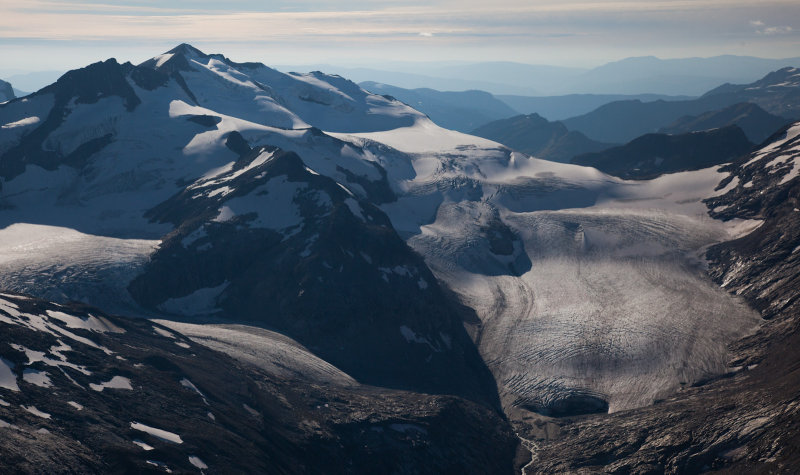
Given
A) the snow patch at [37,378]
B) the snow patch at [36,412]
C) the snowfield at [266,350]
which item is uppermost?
the snow patch at [37,378]

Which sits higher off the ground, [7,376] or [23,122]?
[23,122]

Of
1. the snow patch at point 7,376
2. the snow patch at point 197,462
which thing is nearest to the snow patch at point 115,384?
the snow patch at point 7,376

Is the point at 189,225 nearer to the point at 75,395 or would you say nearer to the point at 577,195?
the point at 75,395

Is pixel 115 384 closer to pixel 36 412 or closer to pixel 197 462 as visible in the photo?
pixel 36 412

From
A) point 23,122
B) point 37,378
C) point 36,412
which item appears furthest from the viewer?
point 23,122

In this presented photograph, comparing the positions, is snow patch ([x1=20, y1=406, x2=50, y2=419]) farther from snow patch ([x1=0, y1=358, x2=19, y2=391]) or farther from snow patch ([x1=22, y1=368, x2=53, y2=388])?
snow patch ([x1=22, y1=368, x2=53, y2=388])

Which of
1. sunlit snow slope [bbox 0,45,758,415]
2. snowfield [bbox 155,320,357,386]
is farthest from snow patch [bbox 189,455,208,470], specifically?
sunlit snow slope [bbox 0,45,758,415]

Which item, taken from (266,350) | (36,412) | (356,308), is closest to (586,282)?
(356,308)

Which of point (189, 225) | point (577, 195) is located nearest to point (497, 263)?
point (577, 195)

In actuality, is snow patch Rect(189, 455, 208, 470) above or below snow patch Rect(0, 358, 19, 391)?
below

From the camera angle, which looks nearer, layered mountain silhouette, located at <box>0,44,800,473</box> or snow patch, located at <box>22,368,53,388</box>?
snow patch, located at <box>22,368,53,388</box>

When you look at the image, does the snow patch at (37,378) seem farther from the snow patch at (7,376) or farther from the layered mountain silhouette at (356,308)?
the snow patch at (7,376)
